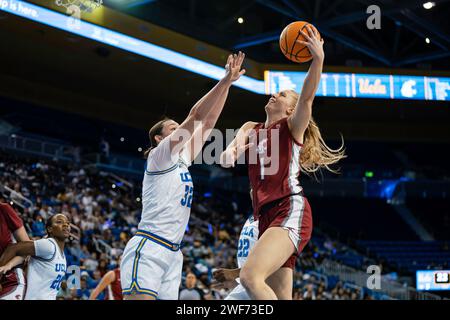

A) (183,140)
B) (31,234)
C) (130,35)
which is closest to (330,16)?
(130,35)

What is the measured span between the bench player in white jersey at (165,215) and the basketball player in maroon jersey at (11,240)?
123 cm

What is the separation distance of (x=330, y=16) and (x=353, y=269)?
780 cm

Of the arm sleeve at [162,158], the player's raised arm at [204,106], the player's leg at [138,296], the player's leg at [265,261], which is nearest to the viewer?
the player's leg at [265,261]

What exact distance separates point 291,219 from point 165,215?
917 millimetres

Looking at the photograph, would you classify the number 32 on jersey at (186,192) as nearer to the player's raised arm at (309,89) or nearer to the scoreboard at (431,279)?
the player's raised arm at (309,89)

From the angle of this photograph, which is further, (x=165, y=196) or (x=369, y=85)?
(x=369, y=85)

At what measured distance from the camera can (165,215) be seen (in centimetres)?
428

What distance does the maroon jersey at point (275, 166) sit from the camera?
13.3 ft

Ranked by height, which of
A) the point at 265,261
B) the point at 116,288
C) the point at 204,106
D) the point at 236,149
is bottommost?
the point at 116,288

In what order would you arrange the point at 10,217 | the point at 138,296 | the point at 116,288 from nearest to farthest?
the point at 138,296 → the point at 10,217 → the point at 116,288

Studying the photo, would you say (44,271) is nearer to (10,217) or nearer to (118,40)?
(10,217)

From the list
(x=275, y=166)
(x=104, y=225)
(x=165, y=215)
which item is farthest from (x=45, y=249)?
(x=104, y=225)

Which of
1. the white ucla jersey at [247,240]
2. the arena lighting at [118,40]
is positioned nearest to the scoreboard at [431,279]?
the arena lighting at [118,40]

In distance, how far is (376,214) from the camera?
2558 cm
